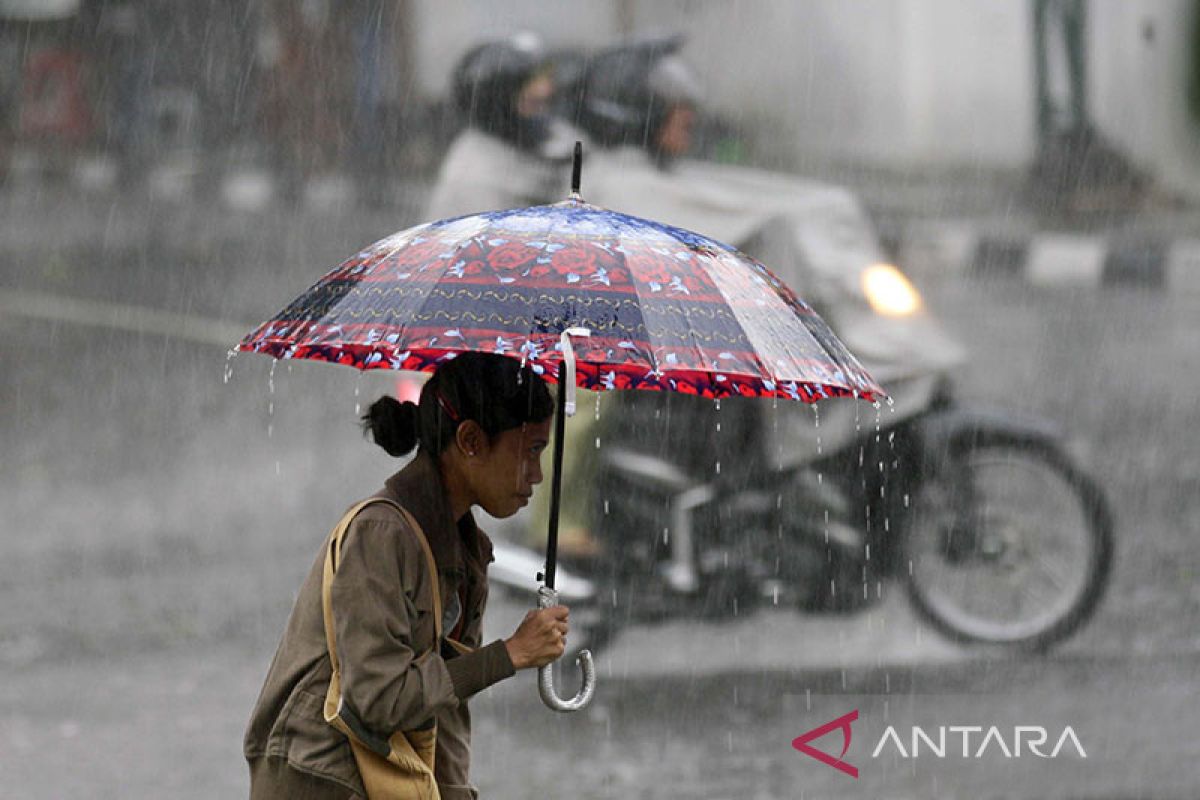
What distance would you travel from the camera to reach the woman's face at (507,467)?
286 cm

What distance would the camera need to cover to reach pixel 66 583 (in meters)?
6.83

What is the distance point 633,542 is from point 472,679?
3354 millimetres

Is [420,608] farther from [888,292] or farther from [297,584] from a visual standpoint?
[297,584]

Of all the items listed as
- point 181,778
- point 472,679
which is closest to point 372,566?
point 472,679

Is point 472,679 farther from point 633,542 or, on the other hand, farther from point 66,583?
point 66,583

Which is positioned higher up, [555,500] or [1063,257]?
[1063,257]

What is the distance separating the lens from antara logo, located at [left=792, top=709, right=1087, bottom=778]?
575 cm

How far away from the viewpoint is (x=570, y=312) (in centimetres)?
267

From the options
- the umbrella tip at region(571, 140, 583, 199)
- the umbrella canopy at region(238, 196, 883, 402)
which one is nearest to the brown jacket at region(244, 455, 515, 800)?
the umbrella canopy at region(238, 196, 883, 402)

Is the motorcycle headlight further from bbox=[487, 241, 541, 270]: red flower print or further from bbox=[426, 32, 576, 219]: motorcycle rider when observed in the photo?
bbox=[487, 241, 541, 270]: red flower print

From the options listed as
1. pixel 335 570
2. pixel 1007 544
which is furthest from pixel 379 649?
pixel 1007 544

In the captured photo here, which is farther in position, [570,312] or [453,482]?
[453,482]

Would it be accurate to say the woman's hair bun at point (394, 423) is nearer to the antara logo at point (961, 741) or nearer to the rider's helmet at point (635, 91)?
the antara logo at point (961, 741)

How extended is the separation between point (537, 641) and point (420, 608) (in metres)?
0.22
